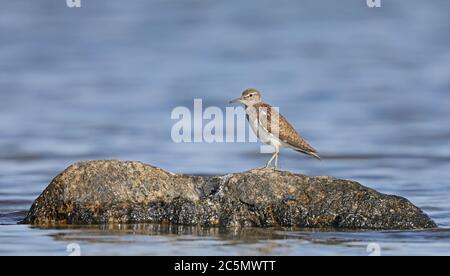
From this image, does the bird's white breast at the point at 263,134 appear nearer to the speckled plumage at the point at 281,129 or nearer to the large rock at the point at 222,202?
the speckled plumage at the point at 281,129

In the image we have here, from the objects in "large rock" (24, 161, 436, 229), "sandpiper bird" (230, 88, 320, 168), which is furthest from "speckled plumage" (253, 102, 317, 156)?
"large rock" (24, 161, 436, 229)

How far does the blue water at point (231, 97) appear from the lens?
38.5 ft

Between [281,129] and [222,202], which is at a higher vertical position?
[281,129]

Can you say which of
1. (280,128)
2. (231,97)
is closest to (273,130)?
(280,128)

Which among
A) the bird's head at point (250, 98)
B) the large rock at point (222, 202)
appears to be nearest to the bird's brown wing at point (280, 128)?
the bird's head at point (250, 98)

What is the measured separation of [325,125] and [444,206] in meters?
6.33

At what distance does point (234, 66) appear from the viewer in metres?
25.6

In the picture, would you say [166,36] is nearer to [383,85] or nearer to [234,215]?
[383,85]

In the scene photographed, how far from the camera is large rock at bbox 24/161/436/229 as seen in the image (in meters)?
12.3

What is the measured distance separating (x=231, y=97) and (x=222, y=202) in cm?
1000

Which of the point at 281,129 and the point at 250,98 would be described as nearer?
the point at 281,129

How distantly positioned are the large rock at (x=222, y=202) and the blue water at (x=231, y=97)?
1.02 ft

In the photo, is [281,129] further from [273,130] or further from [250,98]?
[250,98]

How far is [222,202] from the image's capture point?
12.4 m
